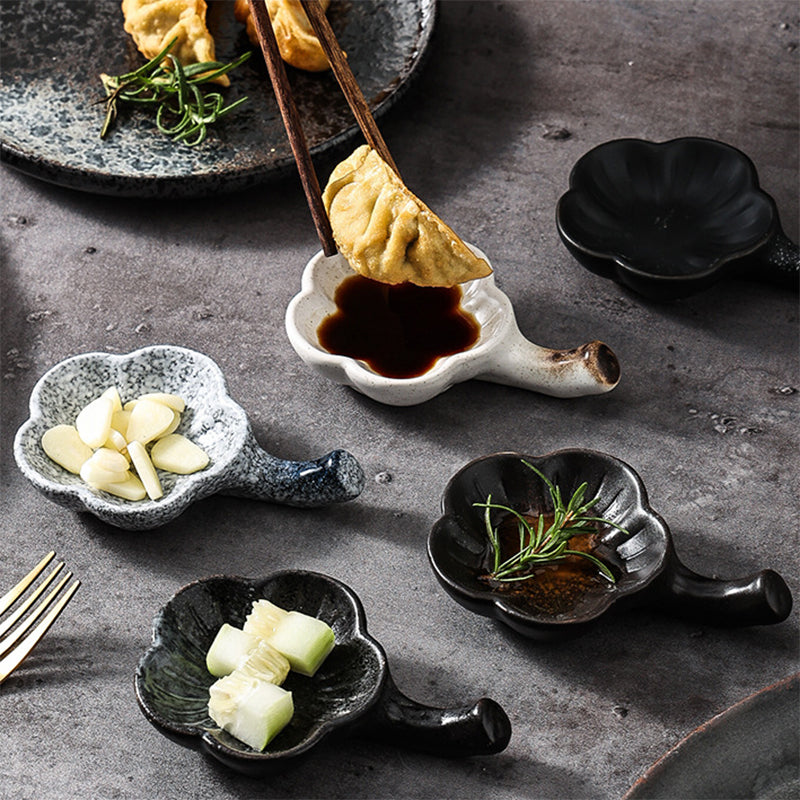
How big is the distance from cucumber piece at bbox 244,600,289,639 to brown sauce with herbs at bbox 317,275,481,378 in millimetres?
615

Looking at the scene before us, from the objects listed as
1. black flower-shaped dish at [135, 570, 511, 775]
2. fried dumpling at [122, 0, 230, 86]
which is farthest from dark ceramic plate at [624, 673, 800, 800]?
fried dumpling at [122, 0, 230, 86]

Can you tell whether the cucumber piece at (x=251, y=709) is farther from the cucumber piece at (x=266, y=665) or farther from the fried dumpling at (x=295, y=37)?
the fried dumpling at (x=295, y=37)

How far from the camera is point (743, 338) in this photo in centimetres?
248

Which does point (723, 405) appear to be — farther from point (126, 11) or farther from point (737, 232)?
point (126, 11)

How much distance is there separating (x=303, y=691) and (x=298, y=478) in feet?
1.43

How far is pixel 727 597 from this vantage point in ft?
6.22

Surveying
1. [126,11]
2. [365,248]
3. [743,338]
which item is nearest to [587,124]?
[743,338]

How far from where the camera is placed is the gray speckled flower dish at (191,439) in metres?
2.04

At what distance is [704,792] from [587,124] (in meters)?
1.91

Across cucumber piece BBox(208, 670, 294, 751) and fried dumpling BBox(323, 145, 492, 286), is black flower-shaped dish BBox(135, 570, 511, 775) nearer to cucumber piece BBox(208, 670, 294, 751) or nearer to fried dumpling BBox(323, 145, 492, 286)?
cucumber piece BBox(208, 670, 294, 751)

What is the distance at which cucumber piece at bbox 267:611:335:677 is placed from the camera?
1.78 metres

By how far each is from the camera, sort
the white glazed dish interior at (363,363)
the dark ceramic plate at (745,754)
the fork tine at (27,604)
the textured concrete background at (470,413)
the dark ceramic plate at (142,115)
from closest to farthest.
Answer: the dark ceramic plate at (745,754) < the textured concrete background at (470,413) < the fork tine at (27,604) < the white glazed dish interior at (363,363) < the dark ceramic plate at (142,115)

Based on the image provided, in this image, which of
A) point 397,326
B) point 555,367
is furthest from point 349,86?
point 555,367

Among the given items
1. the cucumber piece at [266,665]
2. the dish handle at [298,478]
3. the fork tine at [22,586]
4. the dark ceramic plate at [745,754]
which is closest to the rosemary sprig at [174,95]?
the dish handle at [298,478]
